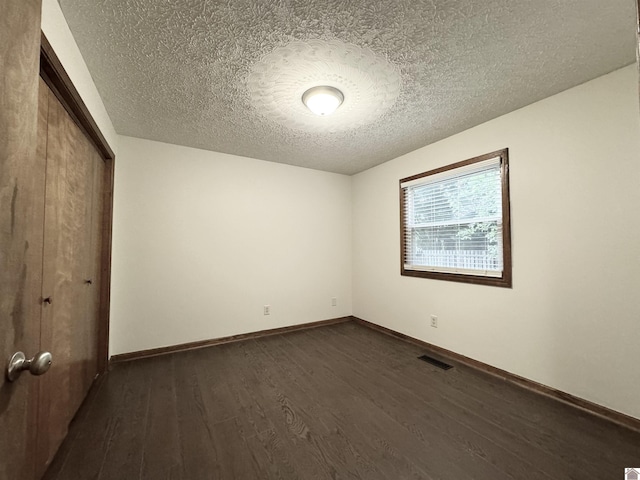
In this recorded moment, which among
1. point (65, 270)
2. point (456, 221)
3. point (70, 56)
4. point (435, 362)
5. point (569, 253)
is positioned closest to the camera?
point (70, 56)

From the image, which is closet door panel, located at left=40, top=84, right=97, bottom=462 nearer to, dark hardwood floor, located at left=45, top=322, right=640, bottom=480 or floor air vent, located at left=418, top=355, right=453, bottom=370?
dark hardwood floor, located at left=45, top=322, right=640, bottom=480

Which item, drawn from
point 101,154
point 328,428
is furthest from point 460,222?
point 101,154

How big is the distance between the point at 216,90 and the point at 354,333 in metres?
3.25

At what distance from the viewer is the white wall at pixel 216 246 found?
2.77 metres

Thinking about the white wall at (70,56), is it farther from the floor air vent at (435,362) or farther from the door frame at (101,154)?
the floor air vent at (435,362)

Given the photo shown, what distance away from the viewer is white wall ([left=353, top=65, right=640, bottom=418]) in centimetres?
174

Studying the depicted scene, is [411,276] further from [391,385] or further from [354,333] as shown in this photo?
[391,385]

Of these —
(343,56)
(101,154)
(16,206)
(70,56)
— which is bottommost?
(16,206)

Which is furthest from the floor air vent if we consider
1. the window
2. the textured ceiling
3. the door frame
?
the door frame

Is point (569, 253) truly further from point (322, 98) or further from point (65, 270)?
point (65, 270)

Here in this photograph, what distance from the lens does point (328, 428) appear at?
1.69 m

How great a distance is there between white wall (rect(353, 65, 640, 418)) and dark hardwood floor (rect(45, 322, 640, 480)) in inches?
11.9

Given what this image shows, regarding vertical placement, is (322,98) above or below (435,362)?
above

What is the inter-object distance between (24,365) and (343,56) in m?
2.03
